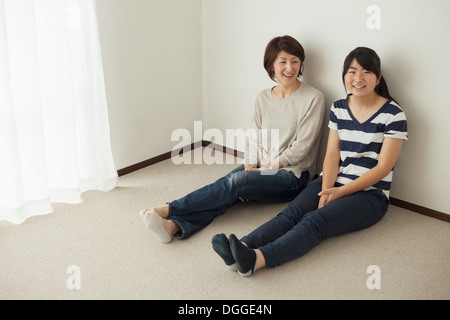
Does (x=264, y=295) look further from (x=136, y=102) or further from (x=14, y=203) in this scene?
(x=136, y=102)

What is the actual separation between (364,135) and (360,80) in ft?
0.90

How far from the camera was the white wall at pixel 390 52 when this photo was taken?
210 cm

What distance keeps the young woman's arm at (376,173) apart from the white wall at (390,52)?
0.24m

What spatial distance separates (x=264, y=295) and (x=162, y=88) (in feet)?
5.60

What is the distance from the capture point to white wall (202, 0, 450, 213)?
2.10 metres

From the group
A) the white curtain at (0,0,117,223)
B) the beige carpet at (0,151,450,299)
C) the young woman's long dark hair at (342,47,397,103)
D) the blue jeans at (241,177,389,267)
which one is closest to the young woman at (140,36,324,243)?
the beige carpet at (0,151,450,299)

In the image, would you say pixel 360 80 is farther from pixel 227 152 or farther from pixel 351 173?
pixel 227 152

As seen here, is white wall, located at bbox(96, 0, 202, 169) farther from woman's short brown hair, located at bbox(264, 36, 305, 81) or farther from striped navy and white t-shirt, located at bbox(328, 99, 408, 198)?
striped navy and white t-shirt, located at bbox(328, 99, 408, 198)

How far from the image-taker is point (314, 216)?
1.99m

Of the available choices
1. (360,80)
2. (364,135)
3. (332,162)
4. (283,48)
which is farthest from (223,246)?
(283,48)

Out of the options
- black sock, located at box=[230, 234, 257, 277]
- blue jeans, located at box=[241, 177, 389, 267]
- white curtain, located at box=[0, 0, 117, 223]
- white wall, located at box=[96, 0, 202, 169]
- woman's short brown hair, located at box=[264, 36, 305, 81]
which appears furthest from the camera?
white wall, located at box=[96, 0, 202, 169]

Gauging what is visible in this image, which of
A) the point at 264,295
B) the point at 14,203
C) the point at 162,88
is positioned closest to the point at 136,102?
the point at 162,88

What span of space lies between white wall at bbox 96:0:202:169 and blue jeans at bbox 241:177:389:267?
1.22 metres

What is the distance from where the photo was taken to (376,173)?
82.6 inches
